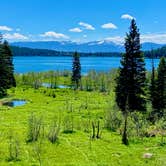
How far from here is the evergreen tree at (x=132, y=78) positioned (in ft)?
178

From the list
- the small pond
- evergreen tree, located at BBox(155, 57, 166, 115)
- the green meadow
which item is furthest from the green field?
the small pond

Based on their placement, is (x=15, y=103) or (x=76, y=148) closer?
(x=76, y=148)

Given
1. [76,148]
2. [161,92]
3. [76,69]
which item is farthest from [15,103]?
[76,69]

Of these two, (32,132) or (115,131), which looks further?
(115,131)

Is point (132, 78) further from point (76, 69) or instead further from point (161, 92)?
point (76, 69)

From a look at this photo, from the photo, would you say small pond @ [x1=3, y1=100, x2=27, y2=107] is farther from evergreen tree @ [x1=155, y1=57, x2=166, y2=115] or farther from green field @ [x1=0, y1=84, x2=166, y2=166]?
evergreen tree @ [x1=155, y1=57, x2=166, y2=115]

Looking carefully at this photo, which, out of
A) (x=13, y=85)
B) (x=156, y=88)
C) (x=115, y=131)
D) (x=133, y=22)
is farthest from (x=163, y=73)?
(x=13, y=85)

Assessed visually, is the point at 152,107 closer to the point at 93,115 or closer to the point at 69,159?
the point at 93,115

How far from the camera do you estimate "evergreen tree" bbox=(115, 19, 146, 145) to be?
2137 inches

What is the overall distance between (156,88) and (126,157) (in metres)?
29.5

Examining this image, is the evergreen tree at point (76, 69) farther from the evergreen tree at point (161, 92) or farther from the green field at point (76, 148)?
the green field at point (76, 148)

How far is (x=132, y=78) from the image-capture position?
54.6m

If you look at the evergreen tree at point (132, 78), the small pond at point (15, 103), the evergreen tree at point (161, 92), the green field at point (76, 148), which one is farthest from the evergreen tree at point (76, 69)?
the green field at point (76, 148)

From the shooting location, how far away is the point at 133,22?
184ft
